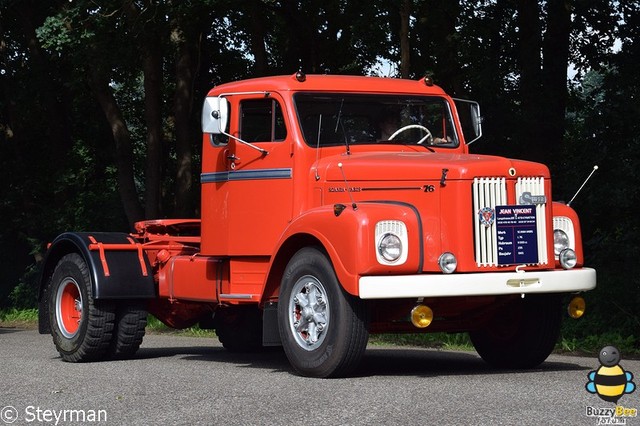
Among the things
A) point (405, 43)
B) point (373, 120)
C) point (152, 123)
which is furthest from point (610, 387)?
point (152, 123)

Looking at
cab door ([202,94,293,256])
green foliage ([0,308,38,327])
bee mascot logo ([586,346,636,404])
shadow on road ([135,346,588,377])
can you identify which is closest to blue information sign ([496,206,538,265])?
shadow on road ([135,346,588,377])

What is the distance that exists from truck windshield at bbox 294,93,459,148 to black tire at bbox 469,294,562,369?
Result: 1.78 m

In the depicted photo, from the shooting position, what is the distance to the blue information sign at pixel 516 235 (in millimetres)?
10703

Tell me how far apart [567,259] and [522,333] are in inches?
42.4

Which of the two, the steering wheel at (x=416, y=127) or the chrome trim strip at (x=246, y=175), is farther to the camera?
the steering wheel at (x=416, y=127)

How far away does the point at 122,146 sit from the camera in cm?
2631

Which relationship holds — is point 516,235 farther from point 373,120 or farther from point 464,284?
point 373,120

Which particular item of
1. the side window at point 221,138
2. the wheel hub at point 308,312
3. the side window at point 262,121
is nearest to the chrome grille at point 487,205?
the wheel hub at point 308,312

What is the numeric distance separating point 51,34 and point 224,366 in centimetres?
1214

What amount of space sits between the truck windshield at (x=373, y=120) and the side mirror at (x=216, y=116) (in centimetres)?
67

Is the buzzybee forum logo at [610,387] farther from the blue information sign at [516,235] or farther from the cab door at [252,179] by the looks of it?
the cab door at [252,179]

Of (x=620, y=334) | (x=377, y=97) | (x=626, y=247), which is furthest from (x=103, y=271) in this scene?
(x=626, y=247)

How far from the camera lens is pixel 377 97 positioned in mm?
12469

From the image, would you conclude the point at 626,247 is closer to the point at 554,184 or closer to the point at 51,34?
the point at 554,184
